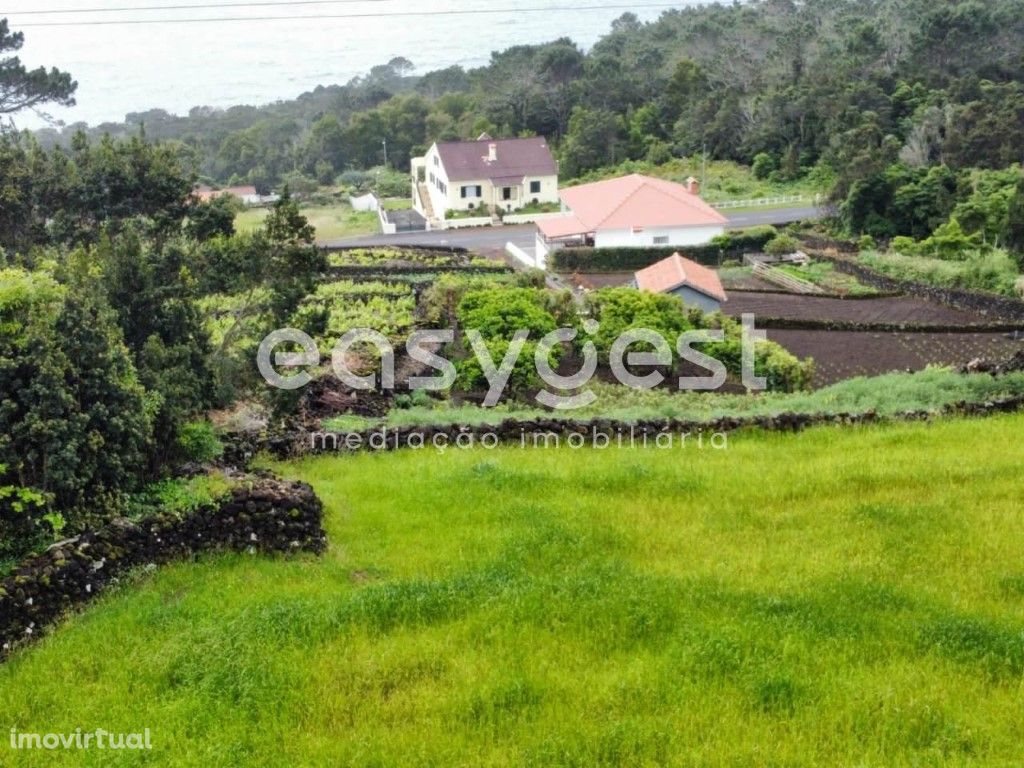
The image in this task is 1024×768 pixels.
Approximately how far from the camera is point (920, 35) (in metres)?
57.9

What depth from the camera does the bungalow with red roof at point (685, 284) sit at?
80.9 feet

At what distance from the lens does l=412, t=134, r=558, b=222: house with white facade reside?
1987 inches

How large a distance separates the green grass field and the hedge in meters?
26.5

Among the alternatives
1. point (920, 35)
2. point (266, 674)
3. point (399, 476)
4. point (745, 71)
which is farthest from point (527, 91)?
point (266, 674)

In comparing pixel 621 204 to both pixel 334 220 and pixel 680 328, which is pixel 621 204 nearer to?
pixel 680 328

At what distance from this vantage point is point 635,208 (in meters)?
38.1

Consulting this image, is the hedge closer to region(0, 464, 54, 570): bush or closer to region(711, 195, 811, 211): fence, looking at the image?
region(711, 195, 811, 211): fence

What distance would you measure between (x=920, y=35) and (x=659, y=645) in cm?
6032

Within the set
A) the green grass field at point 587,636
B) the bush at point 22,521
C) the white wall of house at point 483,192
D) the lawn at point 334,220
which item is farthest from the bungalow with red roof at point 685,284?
the lawn at point 334,220

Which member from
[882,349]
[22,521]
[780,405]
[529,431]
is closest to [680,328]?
[882,349]

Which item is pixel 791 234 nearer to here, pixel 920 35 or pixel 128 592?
pixel 920 35

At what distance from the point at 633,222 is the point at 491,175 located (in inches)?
594

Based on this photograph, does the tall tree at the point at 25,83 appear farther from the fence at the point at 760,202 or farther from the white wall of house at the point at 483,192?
the fence at the point at 760,202

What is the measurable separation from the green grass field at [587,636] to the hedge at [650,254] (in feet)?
86.8
